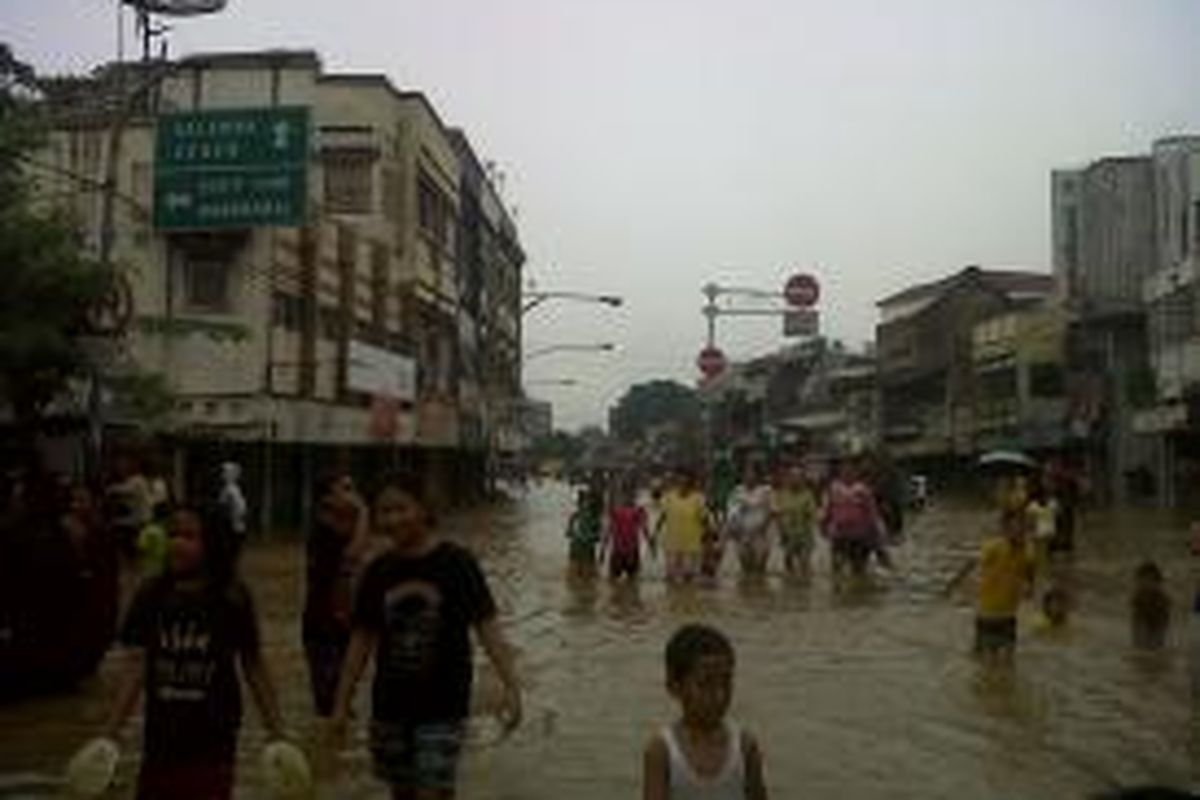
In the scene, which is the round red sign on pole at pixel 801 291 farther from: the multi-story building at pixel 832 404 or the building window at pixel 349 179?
the multi-story building at pixel 832 404

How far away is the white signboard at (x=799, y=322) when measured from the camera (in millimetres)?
46812

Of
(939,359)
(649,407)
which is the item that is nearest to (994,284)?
(939,359)

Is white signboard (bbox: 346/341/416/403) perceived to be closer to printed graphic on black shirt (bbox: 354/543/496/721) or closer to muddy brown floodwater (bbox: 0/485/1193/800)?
muddy brown floodwater (bbox: 0/485/1193/800)

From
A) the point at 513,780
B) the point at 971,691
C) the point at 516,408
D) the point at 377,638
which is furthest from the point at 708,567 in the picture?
the point at 516,408

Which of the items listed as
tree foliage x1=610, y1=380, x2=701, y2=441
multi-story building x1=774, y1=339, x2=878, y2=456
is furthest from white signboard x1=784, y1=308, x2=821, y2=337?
tree foliage x1=610, y1=380, x2=701, y2=441

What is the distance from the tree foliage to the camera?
596ft

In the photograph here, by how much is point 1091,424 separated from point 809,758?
174 feet

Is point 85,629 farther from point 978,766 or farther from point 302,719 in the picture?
point 978,766

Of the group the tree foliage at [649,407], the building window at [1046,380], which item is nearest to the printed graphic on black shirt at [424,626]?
the building window at [1046,380]

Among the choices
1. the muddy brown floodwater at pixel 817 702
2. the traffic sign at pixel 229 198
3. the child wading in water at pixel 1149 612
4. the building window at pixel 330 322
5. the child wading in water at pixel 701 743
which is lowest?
the muddy brown floodwater at pixel 817 702

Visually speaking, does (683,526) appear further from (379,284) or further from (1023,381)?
(1023,381)

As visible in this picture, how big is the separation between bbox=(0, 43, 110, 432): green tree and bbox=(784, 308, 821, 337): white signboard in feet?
76.3

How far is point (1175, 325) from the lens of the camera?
53.8m

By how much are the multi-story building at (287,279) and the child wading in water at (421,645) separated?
24406 millimetres
